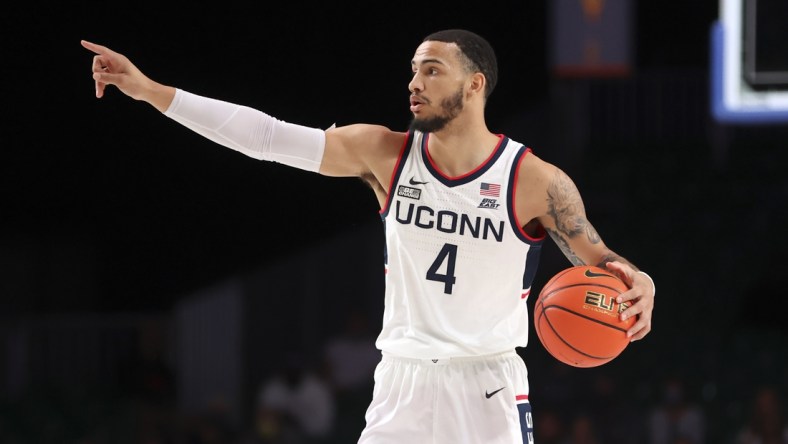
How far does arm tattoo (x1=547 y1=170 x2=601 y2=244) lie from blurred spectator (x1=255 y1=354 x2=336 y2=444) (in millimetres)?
6203

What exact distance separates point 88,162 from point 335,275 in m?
4.10

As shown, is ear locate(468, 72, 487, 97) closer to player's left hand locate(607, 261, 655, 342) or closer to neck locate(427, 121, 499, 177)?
neck locate(427, 121, 499, 177)

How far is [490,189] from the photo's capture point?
4.47 m

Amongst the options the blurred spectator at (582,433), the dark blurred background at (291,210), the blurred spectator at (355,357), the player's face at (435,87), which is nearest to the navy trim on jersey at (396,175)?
the player's face at (435,87)

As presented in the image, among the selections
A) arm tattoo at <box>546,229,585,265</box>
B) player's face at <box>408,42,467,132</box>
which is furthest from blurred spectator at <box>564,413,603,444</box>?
player's face at <box>408,42,467,132</box>

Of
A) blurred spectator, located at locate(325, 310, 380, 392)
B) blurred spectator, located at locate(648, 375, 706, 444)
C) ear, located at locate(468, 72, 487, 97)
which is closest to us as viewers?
ear, located at locate(468, 72, 487, 97)

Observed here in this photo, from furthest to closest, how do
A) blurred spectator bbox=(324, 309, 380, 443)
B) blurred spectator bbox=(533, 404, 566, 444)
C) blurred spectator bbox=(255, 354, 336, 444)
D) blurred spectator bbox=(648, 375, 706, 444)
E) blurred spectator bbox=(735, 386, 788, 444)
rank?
blurred spectator bbox=(324, 309, 380, 443), blurred spectator bbox=(255, 354, 336, 444), blurred spectator bbox=(648, 375, 706, 444), blurred spectator bbox=(533, 404, 566, 444), blurred spectator bbox=(735, 386, 788, 444)

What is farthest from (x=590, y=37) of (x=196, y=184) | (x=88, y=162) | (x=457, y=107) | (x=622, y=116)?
(x=457, y=107)

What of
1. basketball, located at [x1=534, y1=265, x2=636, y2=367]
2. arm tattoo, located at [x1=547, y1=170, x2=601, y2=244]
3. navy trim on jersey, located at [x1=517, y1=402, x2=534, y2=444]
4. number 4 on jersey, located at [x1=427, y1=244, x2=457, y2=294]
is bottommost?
navy trim on jersey, located at [x1=517, y1=402, x2=534, y2=444]

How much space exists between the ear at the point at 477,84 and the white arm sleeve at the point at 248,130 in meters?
0.63

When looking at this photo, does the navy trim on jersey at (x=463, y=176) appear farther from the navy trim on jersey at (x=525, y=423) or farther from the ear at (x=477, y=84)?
the navy trim on jersey at (x=525, y=423)

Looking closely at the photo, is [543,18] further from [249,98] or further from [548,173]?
[548,173]

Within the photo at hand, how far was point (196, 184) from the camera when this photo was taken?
14.2 m

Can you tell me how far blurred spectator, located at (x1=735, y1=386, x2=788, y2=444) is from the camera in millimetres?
9758
